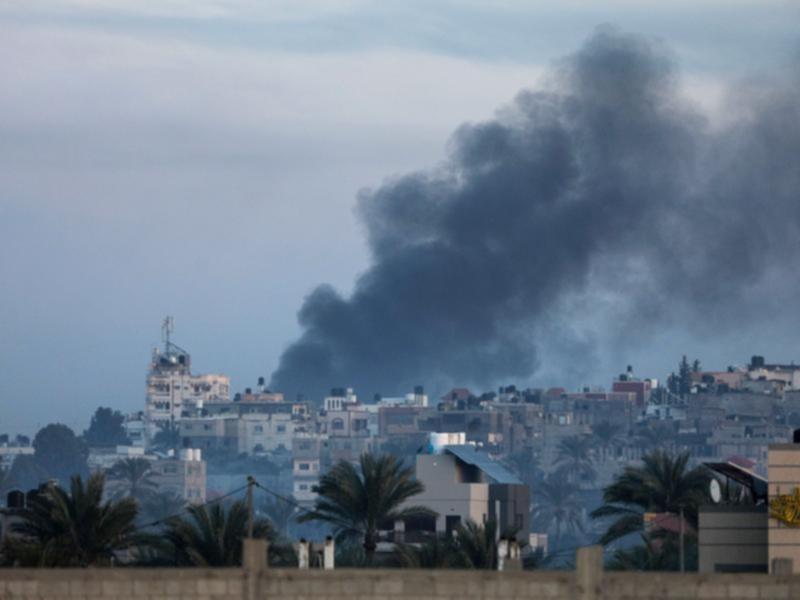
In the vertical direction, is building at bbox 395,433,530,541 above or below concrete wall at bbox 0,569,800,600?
above

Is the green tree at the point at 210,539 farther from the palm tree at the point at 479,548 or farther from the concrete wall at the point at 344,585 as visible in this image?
the concrete wall at the point at 344,585

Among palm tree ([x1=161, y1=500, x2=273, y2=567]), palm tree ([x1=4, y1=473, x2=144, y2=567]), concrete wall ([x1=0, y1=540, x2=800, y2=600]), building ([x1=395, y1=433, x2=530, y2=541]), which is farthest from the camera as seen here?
building ([x1=395, y1=433, x2=530, y2=541])

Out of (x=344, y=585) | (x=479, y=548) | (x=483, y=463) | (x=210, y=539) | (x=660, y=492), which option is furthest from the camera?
(x=483, y=463)

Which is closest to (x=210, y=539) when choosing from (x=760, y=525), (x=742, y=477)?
(x=742, y=477)

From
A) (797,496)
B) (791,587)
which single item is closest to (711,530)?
(797,496)

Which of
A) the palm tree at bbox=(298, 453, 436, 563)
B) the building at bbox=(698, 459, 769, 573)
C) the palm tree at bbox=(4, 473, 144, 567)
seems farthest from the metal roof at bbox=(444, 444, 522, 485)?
the building at bbox=(698, 459, 769, 573)

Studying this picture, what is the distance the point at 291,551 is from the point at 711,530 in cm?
3016

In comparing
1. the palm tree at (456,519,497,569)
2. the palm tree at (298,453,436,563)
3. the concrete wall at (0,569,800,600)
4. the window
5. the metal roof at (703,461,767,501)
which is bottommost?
the concrete wall at (0,569,800,600)

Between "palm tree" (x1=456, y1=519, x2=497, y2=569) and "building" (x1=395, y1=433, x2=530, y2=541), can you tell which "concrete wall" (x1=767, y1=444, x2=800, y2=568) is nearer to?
"palm tree" (x1=456, y1=519, x2=497, y2=569)

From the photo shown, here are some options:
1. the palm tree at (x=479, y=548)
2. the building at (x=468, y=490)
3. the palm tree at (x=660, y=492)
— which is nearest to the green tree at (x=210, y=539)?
the palm tree at (x=479, y=548)

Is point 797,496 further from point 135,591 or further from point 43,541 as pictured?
point 43,541

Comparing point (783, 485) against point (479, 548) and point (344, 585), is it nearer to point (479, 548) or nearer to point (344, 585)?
point (344, 585)

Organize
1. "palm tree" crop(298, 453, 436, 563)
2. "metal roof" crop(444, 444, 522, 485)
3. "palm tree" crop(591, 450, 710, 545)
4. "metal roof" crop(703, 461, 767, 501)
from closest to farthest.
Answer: "metal roof" crop(703, 461, 767, 501) → "palm tree" crop(591, 450, 710, 545) → "palm tree" crop(298, 453, 436, 563) → "metal roof" crop(444, 444, 522, 485)

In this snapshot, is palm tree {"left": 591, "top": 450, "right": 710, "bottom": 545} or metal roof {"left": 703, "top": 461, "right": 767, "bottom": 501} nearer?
metal roof {"left": 703, "top": 461, "right": 767, "bottom": 501}
